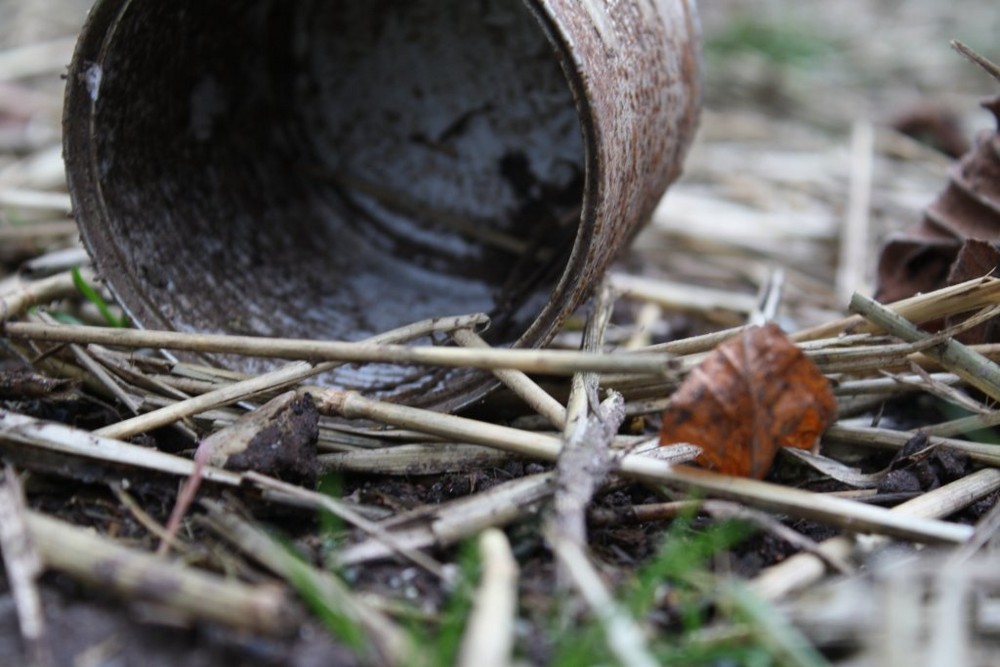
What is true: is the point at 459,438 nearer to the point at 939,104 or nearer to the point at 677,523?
the point at 677,523

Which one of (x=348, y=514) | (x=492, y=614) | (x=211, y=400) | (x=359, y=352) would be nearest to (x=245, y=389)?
(x=211, y=400)

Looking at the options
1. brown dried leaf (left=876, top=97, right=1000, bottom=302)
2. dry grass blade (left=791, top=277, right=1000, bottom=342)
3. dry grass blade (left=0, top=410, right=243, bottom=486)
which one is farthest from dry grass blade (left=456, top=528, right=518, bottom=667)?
brown dried leaf (left=876, top=97, right=1000, bottom=302)

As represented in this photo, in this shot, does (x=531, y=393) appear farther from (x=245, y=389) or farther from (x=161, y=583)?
(x=161, y=583)

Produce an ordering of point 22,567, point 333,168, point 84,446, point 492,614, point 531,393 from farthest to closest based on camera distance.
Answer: point 333,168 → point 531,393 → point 84,446 → point 22,567 → point 492,614

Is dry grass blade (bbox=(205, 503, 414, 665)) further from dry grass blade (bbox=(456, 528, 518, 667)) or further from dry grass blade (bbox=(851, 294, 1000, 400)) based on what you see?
dry grass blade (bbox=(851, 294, 1000, 400))

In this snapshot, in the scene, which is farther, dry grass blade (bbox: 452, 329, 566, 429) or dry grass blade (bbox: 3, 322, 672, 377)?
dry grass blade (bbox: 452, 329, 566, 429)

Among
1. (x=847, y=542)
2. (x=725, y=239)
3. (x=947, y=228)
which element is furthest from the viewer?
(x=725, y=239)

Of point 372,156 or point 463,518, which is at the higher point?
point 372,156
